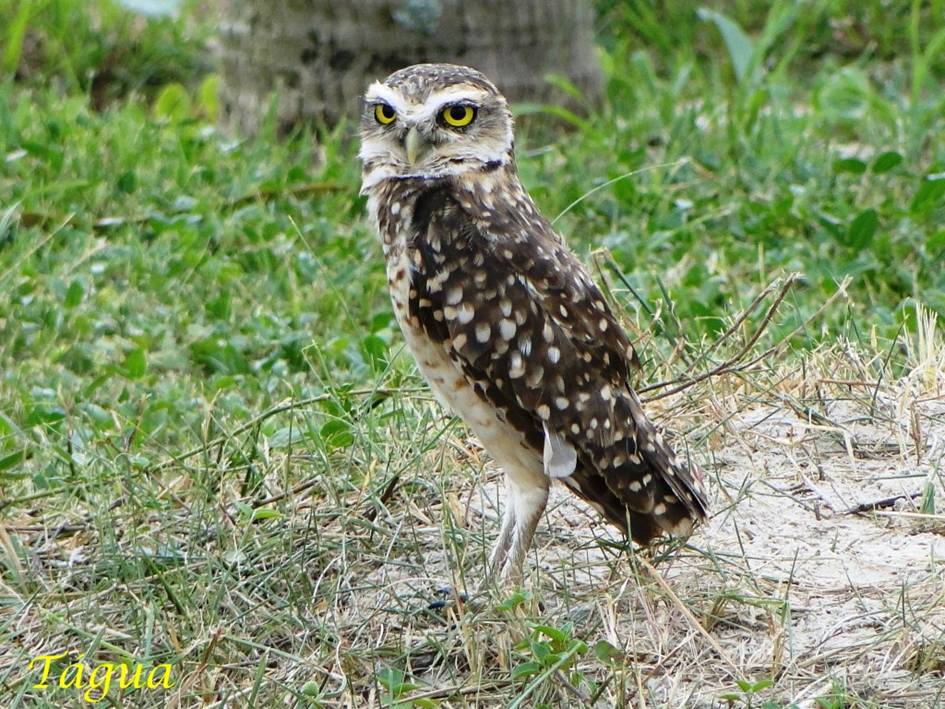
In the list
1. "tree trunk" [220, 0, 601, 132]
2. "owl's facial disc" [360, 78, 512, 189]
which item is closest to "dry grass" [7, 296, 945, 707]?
"owl's facial disc" [360, 78, 512, 189]

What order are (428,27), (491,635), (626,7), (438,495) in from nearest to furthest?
(491,635) < (438,495) < (428,27) < (626,7)

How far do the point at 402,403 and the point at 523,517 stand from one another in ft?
3.17

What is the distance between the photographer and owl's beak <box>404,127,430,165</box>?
157 inches

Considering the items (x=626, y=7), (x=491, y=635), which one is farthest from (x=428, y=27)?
(x=491, y=635)

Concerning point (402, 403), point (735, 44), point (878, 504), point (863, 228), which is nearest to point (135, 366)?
point (402, 403)

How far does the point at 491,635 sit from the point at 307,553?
695 millimetres

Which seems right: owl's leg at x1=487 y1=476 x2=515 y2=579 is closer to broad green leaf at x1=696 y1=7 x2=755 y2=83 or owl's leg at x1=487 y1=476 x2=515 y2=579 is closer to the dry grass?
the dry grass

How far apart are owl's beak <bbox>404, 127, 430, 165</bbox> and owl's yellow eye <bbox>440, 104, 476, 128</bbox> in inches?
3.4

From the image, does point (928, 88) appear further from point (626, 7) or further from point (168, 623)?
point (168, 623)

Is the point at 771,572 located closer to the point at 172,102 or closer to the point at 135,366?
the point at 135,366

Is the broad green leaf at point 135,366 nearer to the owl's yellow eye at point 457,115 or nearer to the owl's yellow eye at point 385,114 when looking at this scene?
the owl's yellow eye at point 385,114

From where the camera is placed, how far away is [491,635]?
11.8 feet

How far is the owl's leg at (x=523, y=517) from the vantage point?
12.6 ft
